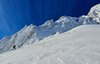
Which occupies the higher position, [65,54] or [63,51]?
[63,51]

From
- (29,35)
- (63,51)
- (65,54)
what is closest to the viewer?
(65,54)

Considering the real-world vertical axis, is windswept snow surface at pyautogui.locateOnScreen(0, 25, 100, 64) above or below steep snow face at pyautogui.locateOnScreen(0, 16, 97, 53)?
below

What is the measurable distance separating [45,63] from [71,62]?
3.08 feet

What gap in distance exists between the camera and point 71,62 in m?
1.95

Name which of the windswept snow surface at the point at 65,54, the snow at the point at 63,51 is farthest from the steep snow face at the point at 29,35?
the windswept snow surface at the point at 65,54

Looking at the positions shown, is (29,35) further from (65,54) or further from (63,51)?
(65,54)

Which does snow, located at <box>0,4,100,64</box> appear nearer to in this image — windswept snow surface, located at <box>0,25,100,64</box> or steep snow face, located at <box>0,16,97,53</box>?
windswept snow surface, located at <box>0,25,100,64</box>

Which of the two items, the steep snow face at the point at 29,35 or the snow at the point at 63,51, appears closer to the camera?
the snow at the point at 63,51

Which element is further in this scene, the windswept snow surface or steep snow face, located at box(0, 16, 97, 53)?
steep snow face, located at box(0, 16, 97, 53)

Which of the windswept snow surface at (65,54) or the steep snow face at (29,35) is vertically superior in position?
the steep snow face at (29,35)

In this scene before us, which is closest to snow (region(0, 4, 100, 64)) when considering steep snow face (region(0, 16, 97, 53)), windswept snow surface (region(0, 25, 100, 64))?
windswept snow surface (region(0, 25, 100, 64))

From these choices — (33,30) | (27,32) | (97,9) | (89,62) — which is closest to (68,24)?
(33,30)

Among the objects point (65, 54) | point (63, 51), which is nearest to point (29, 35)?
point (63, 51)

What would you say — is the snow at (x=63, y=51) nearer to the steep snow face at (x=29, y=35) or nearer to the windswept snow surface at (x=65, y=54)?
the windswept snow surface at (x=65, y=54)
